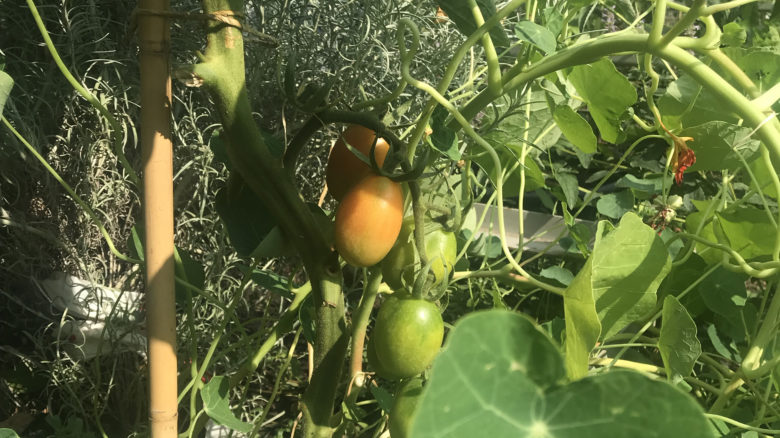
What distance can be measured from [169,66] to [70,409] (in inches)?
27.4

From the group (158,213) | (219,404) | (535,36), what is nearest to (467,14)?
(535,36)

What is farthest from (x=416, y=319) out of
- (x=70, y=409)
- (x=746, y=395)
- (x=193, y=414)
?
(x=70, y=409)

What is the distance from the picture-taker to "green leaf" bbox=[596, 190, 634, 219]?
82 cm

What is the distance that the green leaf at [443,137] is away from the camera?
0.48 m

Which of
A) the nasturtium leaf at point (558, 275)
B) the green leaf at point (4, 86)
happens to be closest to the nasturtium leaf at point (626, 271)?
the nasturtium leaf at point (558, 275)

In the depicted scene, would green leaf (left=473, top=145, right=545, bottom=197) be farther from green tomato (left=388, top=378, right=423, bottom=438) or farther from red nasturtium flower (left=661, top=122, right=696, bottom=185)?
green tomato (left=388, top=378, right=423, bottom=438)

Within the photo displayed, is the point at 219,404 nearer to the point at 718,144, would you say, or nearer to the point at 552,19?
the point at 552,19

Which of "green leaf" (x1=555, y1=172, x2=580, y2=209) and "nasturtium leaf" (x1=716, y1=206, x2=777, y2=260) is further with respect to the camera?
"green leaf" (x1=555, y1=172, x2=580, y2=209)

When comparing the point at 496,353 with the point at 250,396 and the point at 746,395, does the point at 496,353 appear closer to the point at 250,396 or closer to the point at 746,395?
the point at 746,395

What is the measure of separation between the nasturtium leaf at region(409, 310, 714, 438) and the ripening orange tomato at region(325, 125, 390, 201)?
230mm

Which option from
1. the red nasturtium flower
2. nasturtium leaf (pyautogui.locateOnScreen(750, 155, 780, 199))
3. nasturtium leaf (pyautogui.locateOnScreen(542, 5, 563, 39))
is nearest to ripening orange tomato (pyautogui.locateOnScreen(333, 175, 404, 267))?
nasturtium leaf (pyautogui.locateOnScreen(542, 5, 563, 39))

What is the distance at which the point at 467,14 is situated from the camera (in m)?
0.47

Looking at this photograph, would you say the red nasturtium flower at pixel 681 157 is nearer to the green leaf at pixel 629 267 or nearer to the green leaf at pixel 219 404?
the green leaf at pixel 629 267

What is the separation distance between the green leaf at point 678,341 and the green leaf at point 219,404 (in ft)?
1.25
